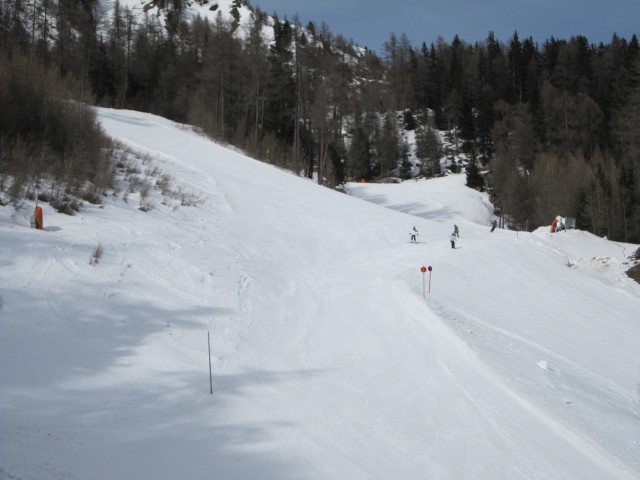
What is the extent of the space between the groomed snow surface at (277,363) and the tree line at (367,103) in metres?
6.25

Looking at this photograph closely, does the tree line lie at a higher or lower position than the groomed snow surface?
higher

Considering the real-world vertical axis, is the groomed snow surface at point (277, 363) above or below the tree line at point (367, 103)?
below

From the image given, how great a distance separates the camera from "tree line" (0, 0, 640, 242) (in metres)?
39.7

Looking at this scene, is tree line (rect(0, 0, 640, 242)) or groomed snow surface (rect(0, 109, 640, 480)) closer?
groomed snow surface (rect(0, 109, 640, 480))

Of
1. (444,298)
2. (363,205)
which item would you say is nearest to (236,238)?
(444,298)

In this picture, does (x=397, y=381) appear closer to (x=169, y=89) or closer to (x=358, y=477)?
(x=358, y=477)

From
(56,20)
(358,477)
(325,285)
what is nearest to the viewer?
(358,477)

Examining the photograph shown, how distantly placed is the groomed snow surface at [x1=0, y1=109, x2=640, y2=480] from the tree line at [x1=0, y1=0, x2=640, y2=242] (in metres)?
6.25

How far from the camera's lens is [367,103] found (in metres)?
73.8

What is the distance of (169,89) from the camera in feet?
177

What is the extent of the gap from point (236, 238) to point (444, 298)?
281 inches

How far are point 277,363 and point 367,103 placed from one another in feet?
237

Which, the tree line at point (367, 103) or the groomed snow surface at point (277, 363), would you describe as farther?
the tree line at point (367, 103)

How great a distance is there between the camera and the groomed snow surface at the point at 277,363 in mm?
4758
